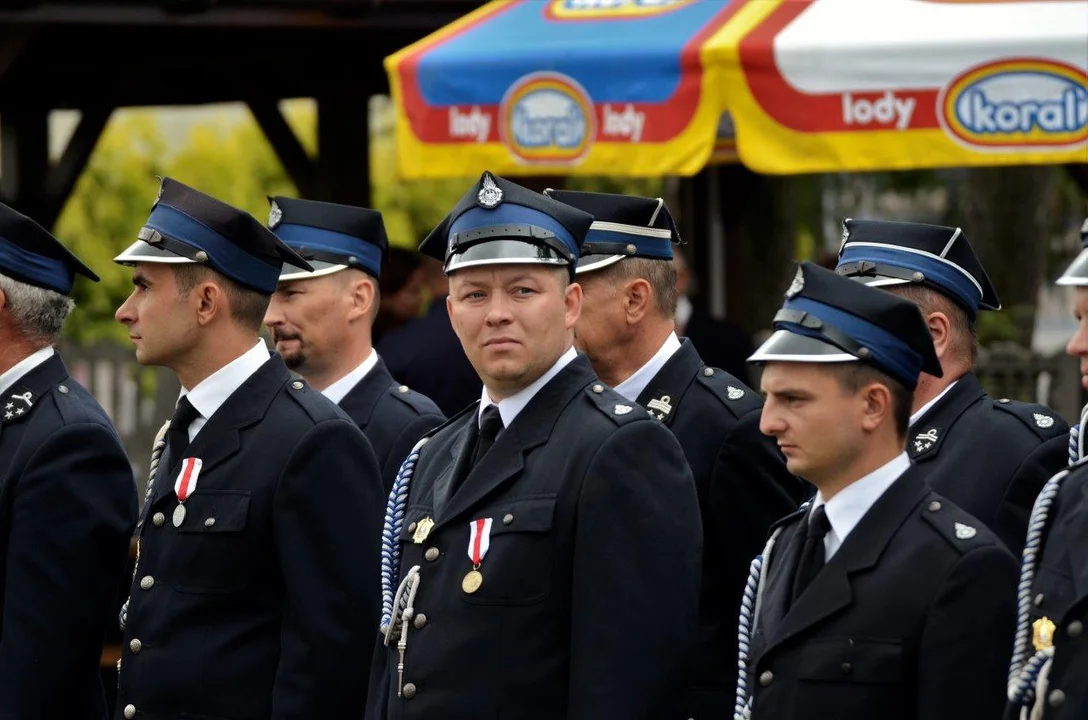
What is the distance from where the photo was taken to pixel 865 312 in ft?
11.5

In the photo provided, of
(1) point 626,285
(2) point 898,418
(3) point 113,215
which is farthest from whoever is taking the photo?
(3) point 113,215

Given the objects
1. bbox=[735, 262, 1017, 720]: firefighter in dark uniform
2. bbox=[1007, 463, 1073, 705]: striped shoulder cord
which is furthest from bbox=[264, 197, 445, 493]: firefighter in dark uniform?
bbox=[1007, 463, 1073, 705]: striped shoulder cord

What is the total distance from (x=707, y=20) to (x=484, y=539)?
11.8ft

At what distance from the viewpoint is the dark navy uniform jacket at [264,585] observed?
4.10 meters

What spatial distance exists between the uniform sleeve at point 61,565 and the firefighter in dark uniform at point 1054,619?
2168 mm

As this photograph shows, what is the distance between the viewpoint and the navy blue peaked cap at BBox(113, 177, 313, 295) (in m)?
4.43

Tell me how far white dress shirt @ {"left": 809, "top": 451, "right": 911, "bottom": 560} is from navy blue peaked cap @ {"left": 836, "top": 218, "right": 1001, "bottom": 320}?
1103 millimetres

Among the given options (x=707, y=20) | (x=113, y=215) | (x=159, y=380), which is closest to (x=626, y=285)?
(x=707, y=20)

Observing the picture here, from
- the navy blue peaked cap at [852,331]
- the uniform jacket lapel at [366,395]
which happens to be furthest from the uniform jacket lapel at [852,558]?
the uniform jacket lapel at [366,395]

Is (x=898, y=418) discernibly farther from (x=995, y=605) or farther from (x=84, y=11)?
(x=84, y=11)

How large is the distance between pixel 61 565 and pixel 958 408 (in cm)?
213

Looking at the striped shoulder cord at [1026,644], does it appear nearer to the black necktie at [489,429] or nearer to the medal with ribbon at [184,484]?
Answer: the black necktie at [489,429]

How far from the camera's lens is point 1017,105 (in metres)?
6.20

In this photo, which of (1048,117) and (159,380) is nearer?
(1048,117)
